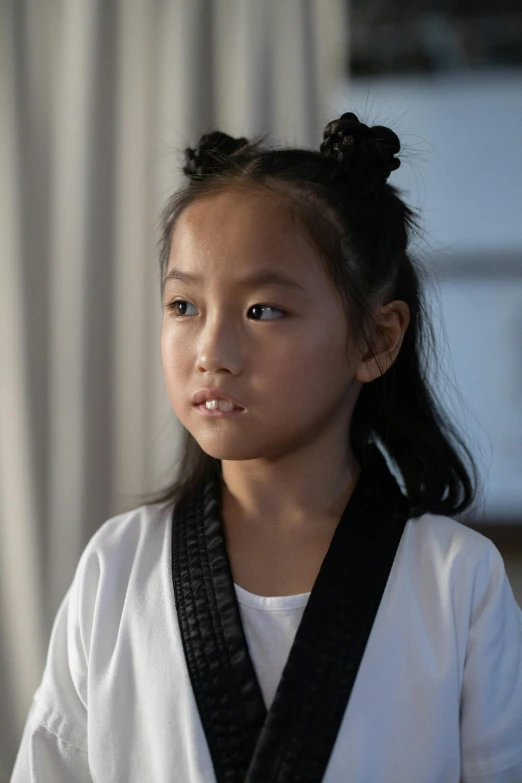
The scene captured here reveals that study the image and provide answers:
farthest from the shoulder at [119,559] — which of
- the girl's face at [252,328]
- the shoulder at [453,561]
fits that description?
the shoulder at [453,561]

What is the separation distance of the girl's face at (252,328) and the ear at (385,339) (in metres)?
0.07

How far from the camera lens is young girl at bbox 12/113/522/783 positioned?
3.05ft

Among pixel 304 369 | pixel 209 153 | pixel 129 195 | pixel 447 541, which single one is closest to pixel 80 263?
pixel 129 195

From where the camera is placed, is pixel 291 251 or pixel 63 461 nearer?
pixel 291 251

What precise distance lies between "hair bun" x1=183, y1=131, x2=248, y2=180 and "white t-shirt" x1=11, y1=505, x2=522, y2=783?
530mm

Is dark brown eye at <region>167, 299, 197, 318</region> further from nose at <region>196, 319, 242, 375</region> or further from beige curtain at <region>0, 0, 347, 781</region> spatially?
beige curtain at <region>0, 0, 347, 781</region>

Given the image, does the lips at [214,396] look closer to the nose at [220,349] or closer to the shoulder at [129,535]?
the nose at [220,349]

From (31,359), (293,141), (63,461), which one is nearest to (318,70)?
(293,141)

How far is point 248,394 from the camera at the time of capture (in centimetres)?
93

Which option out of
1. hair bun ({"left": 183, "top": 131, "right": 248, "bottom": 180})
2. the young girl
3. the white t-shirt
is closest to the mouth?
the young girl

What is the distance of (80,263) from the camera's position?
150cm

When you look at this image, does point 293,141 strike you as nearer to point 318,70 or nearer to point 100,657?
point 318,70

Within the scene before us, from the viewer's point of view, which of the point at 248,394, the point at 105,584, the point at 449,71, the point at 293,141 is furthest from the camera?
the point at 449,71

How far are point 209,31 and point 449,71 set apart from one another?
0.47 metres
